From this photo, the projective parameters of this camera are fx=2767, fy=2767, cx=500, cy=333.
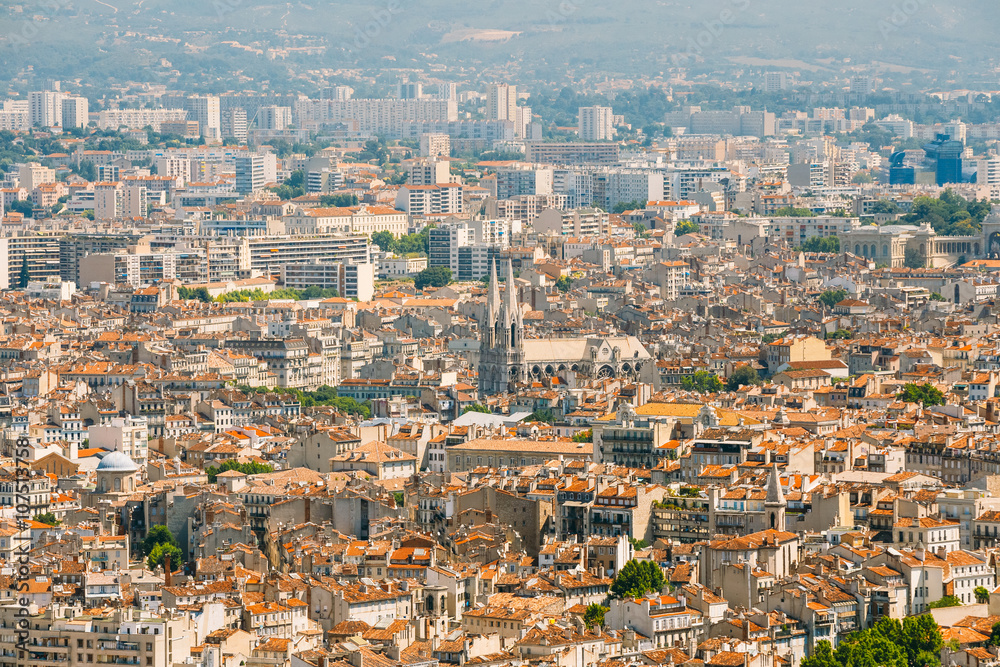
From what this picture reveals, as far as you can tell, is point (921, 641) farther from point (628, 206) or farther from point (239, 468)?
point (628, 206)

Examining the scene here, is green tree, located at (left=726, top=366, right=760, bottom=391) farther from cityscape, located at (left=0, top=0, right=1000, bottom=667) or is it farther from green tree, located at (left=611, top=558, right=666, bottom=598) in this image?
green tree, located at (left=611, top=558, right=666, bottom=598)

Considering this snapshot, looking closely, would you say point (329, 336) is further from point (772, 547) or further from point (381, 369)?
point (772, 547)

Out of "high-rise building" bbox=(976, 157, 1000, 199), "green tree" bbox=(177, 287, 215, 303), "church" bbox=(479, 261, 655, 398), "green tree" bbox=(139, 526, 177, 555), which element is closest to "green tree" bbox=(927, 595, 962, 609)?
"green tree" bbox=(139, 526, 177, 555)

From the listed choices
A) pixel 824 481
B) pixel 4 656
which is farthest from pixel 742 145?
pixel 4 656

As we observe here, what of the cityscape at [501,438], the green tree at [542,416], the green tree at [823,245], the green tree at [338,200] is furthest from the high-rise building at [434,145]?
the green tree at [542,416]

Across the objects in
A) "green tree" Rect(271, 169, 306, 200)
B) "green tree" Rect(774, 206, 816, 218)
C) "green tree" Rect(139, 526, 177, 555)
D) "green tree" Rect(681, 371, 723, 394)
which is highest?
"green tree" Rect(139, 526, 177, 555)

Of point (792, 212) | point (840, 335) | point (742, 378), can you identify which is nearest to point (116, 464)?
point (742, 378)
